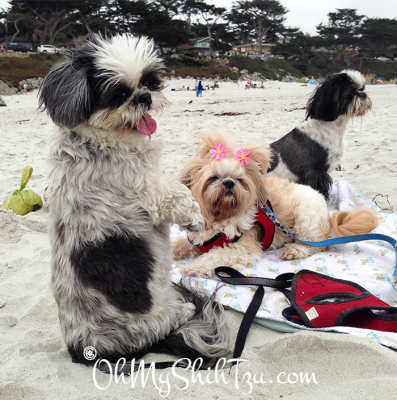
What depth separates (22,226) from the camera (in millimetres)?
3621

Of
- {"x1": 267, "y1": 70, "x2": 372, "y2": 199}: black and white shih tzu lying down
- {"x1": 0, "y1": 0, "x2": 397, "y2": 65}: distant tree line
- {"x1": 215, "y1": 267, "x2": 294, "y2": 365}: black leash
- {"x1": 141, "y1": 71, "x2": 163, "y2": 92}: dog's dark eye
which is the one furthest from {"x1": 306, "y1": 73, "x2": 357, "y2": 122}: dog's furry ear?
{"x1": 0, "y1": 0, "x2": 397, "y2": 65}: distant tree line

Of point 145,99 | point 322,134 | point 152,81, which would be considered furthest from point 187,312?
point 322,134

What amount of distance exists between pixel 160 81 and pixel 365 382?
179 centimetres

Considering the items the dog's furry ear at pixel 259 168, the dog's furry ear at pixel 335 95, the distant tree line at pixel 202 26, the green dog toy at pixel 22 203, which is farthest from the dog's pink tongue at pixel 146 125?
the distant tree line at pixel 202 26

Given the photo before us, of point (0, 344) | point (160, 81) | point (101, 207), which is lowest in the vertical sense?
point (0, 344)

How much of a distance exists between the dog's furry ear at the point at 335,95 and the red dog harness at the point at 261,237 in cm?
170

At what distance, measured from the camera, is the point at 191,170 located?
2961 mm

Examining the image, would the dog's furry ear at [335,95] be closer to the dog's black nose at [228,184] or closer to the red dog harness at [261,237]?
the red dog harness at [261,237]

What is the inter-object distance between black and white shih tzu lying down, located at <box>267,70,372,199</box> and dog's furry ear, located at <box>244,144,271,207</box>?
1298 millimetres

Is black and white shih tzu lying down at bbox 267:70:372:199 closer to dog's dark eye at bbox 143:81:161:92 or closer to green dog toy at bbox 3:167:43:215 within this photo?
dog's dark eye at bbox 143:81:161:92

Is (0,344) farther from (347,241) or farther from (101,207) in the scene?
(347,241)

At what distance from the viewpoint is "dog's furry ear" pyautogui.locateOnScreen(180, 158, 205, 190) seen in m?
2.94

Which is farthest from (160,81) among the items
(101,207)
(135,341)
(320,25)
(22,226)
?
(320,25)

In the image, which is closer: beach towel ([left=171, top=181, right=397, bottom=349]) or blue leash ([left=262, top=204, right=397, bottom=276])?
beach towel ([left=171, top=181, right=397, bottom=349])
